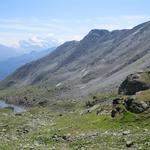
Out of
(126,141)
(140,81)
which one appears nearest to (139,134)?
(126,141)

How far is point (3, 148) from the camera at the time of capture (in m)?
46.4

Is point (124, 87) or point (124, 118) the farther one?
point (124, 87)

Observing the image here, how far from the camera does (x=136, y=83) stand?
13088cm

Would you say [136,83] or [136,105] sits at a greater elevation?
[136,83]

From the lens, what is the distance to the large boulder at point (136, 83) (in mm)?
129250

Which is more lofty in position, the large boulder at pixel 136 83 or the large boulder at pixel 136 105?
the large boulder at pixel 136 83

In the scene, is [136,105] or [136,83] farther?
[136,83]

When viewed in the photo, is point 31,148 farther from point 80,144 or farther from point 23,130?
point 23,130

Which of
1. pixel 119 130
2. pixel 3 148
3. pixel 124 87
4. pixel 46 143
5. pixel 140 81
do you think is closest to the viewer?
pixel 3 148

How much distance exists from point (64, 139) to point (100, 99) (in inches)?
4571

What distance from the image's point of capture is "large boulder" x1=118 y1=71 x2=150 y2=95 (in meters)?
129

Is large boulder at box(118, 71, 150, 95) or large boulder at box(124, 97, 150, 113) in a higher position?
large boulder at box(118, 71, 150, 95)

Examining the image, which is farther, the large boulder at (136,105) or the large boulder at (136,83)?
the large boulder at (136,83)

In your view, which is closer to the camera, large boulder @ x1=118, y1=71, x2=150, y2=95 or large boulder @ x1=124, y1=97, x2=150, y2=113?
large boulder @ x1=124, y1=97, x2=150, y2=113
